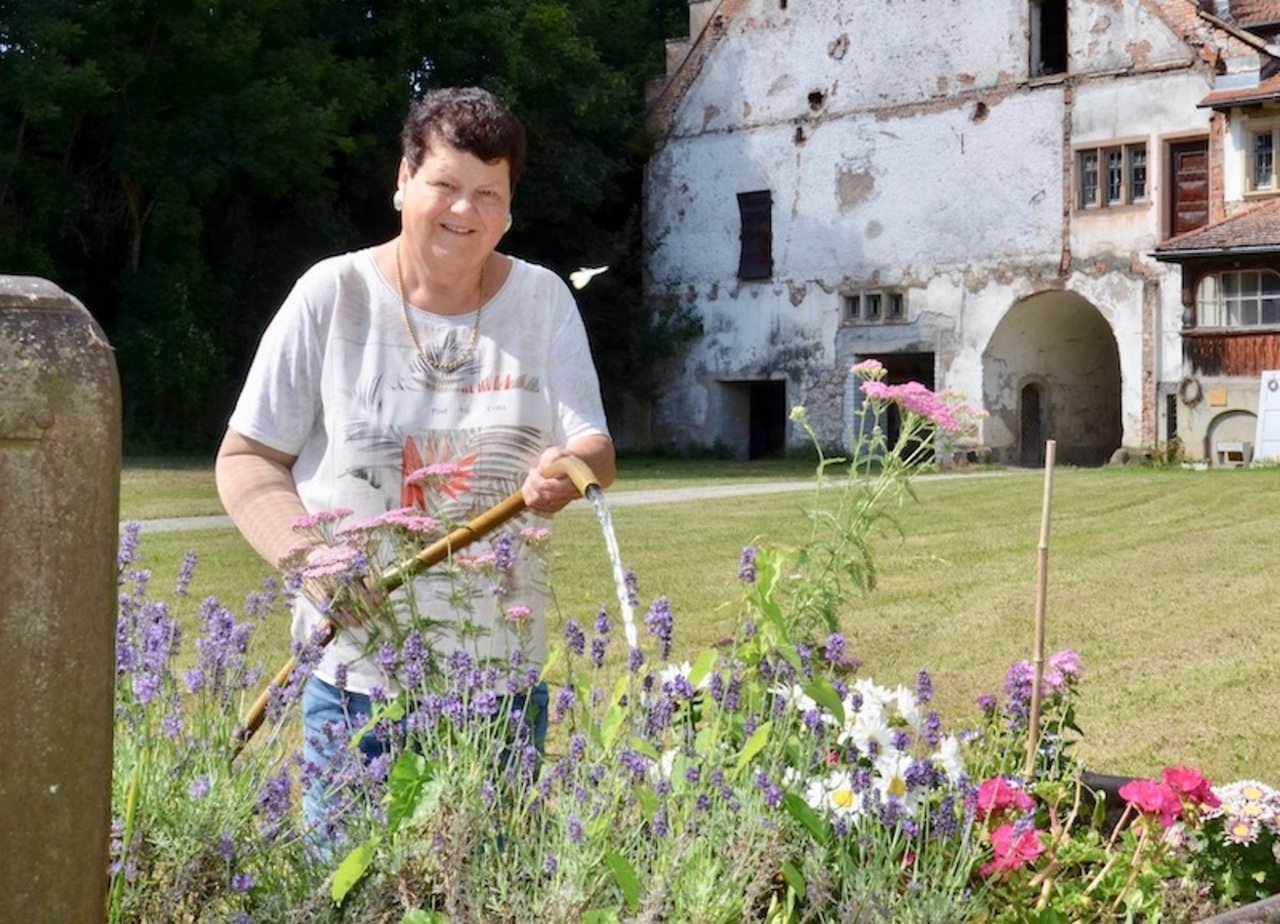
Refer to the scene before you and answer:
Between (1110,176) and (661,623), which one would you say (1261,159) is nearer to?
(1110,176)

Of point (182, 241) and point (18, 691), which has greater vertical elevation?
point (182, 241)

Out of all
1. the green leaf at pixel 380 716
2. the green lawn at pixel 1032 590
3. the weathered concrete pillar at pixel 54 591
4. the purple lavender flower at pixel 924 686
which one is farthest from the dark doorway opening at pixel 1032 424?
the weathered concrete pillar at pixel 54 591

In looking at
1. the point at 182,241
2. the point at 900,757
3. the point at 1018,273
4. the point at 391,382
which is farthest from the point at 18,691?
the point at 1018,273

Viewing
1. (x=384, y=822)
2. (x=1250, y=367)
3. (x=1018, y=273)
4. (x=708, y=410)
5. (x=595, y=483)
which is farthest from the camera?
(x=708, y=410)

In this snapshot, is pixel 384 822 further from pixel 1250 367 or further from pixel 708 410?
pixel 708 410

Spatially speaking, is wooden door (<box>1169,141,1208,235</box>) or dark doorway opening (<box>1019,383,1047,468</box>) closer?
wooden door (<box>1169,141,1208,235</box>)

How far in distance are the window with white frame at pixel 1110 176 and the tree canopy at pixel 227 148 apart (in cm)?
734

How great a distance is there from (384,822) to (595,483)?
600 millimetres

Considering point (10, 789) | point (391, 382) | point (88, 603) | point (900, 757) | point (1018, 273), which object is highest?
point (1018, 273)

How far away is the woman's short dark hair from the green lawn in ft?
3.03

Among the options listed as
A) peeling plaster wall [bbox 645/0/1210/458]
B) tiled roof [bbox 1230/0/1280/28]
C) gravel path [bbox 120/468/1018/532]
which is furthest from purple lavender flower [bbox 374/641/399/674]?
tiled roof [bbox 1230/0/1280/28]

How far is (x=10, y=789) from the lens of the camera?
5.65ft

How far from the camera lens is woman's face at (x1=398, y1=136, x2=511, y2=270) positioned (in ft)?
9.87

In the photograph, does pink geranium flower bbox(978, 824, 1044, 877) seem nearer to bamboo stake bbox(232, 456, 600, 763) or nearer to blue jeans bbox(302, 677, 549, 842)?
blue jeans bbox(302, 677, 549, 842)
